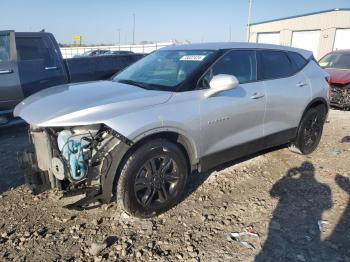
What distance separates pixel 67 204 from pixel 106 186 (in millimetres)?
434

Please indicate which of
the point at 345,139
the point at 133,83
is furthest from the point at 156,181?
the point at 345,139

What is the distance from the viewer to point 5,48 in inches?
249

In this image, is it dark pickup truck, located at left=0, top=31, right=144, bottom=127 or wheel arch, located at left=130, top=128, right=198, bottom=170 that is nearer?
wheel arch, located at left=130, top=128, right=198, bottom=170

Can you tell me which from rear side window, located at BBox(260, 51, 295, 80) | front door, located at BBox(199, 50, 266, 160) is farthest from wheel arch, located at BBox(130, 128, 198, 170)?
rear side window, located at BBox(260, 51, 295, 80)

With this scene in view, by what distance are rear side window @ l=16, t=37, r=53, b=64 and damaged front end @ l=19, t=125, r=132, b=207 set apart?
12.7ft

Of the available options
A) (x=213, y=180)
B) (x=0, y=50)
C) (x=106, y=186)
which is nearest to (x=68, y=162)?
(x=106, y=186)

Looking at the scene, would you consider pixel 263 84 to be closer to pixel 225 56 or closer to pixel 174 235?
pixel 225 56

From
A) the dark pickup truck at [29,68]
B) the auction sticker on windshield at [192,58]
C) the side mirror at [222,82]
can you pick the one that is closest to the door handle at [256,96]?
the side mirror at [222,82]

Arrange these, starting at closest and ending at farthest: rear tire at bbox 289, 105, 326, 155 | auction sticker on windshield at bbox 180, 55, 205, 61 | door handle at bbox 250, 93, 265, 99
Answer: auction sticker on windshield at bbox 180, 55, 205, 61 → door handle at bbox 250, 93, 265, 99 → rear tire at bbox 289, 105, 326, 155

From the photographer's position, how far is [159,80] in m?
3.81

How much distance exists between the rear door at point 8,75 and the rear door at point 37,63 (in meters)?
0.09

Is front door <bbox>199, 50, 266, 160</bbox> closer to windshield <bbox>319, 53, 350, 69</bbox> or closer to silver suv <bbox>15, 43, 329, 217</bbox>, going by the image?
silver suv <bbox>15, 43, 329, 217</bbox>

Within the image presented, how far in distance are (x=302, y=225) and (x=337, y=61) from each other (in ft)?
27.3

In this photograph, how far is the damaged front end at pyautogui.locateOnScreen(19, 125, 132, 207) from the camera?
119 inches
